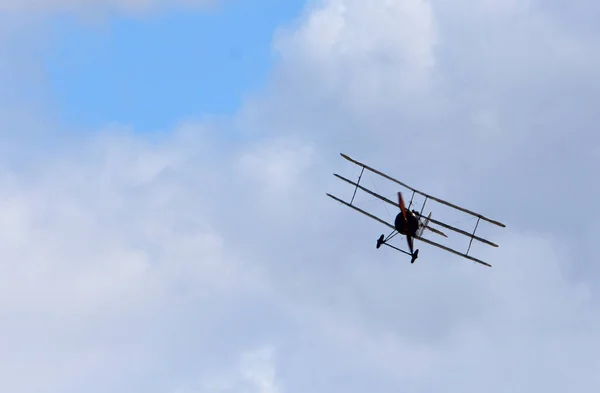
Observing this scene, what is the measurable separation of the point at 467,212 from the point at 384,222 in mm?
5282

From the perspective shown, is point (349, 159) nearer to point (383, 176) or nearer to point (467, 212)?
point (383, 176)

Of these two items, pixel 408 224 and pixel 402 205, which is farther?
pixel 408 224

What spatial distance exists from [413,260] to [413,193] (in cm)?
472

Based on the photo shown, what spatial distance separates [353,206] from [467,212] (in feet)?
23.5

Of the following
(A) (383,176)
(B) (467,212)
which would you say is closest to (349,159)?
(A) (383,176)

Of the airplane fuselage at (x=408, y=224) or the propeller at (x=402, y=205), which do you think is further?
the airplane fuselage at (x=408, y=224)

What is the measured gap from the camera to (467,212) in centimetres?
9444

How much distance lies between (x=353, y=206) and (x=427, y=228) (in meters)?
5.05

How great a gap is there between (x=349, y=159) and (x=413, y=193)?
5.36 metres

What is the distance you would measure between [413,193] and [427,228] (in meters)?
2.60

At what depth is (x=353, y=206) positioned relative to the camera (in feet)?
306

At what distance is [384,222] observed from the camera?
3684 inches

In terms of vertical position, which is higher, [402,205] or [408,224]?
[402,205]

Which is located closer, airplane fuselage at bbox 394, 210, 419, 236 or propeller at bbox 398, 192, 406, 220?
propeller at bbox 398, 192, 406, 220
